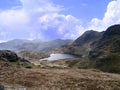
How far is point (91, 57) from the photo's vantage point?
173250mm

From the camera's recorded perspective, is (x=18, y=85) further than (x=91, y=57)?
No

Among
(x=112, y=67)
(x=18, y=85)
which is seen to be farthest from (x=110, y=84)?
(x=112, y=67)

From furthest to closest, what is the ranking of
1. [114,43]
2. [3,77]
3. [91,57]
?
[114,43]
[91,57]
[3,77]

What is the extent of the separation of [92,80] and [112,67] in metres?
81.0

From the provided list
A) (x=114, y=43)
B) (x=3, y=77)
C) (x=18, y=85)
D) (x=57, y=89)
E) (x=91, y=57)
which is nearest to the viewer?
(x=57, y=89)

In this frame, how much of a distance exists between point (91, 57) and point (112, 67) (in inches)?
1724

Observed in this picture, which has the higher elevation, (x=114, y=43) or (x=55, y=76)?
(x=114, y=43)

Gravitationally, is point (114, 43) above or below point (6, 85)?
above

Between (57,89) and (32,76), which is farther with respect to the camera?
(32,76)

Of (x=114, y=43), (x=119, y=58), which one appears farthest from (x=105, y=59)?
(x=114, y=43)

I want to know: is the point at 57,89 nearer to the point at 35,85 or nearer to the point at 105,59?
the point at 35,85

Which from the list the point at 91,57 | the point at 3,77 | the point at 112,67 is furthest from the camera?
the point at 91,57

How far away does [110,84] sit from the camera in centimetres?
4884

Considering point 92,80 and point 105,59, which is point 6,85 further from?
point 105,59
